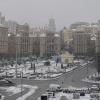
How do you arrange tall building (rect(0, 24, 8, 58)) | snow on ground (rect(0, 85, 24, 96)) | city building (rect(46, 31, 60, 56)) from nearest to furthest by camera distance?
1. snow on ground (rect(0, 85, 24, 96))
2. tall building (rect(0, 24, 8, 58))
3. city building (rect(46, 31, 60, 56))

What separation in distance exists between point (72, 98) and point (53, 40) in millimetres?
83208

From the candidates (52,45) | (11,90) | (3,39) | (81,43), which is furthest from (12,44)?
(11,90)

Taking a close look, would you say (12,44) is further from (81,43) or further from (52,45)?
(81,43)

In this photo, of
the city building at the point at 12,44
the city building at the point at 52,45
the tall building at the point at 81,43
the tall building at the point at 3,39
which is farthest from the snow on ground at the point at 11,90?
the city building at the point at 52,45

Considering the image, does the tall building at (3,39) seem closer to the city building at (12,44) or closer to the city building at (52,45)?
the city building at (12,44)

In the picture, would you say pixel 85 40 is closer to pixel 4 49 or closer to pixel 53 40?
pixel 53 40

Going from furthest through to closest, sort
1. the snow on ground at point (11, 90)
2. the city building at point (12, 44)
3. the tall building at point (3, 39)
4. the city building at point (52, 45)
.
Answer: the city building at point (52, 45) < the city building at point (12, 44) < the tall building at point (3, 39) < the snow on ground at point (11, 90)

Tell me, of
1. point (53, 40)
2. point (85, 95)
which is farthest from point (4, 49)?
point (85, 95)

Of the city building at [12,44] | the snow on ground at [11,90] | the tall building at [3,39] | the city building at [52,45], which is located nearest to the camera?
the snow on ground at [11,90]

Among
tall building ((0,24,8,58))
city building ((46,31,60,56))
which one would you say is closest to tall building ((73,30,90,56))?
city building ((46,31,60,56))

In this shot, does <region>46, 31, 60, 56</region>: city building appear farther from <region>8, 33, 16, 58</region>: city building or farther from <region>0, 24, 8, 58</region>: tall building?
<region>0, 24, 8, 58</region>: tall building

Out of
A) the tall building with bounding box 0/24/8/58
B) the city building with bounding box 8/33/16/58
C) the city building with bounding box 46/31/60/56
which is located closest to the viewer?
the tall building with bounding box 0/24/8/58

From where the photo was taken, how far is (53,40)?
106 m

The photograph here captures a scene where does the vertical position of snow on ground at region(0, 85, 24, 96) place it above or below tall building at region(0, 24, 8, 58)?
below
